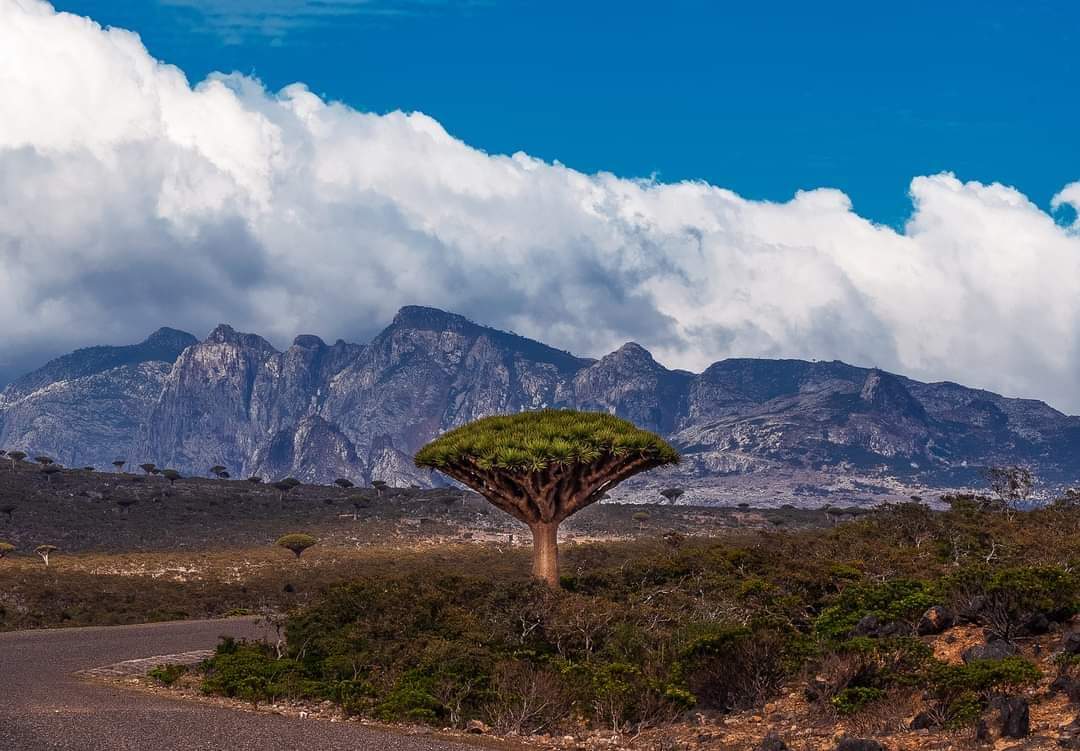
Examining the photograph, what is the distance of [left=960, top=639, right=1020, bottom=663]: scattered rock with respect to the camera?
1867 cm

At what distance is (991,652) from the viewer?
18.9 meters

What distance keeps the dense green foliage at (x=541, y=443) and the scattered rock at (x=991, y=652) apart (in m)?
13.0

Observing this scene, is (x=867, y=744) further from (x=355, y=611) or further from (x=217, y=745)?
(x=355, y=611)

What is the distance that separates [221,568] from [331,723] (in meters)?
Result: 50.9

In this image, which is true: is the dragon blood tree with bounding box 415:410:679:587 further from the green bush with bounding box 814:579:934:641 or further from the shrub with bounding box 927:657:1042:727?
the shrub with bounding box 927:657:1042:727

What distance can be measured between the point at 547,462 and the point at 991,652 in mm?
14293

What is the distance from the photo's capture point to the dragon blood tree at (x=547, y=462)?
3030 centimetres

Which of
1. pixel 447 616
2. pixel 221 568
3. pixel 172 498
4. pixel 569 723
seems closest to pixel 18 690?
pixel 447 616

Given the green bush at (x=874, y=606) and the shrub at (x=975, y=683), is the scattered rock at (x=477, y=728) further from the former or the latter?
the green bush at (x=874, y=606)

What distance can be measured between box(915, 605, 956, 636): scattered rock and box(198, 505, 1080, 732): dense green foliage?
1.00 ft

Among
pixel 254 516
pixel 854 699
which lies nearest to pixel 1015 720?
pixel 854 699

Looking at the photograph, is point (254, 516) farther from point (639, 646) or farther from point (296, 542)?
point (639, 646)

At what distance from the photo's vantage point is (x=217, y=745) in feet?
51.2

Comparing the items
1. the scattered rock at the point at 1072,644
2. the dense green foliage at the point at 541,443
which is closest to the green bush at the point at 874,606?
the scattered rock at the point at 1072,644
